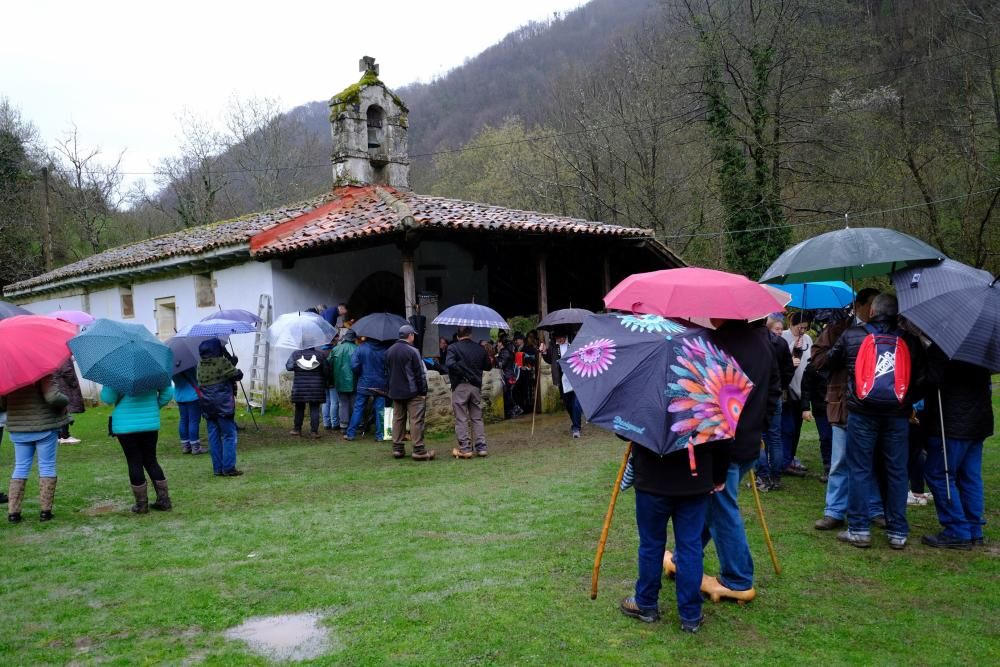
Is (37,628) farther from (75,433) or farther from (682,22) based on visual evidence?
(682,22)

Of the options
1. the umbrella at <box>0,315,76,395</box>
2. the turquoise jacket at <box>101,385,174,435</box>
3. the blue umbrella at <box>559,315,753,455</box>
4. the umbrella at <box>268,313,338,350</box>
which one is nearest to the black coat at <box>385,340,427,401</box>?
the umbrella at <box>268,313,338,350</box>

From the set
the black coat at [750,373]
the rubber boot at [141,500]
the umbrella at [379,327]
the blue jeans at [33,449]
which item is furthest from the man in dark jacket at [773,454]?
the blue jeans at [33,449]

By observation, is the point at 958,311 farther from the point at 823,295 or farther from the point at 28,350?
the point at 28,350

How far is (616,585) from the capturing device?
436 cm

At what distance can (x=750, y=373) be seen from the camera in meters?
4.00

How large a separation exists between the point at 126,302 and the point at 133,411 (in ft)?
43.6

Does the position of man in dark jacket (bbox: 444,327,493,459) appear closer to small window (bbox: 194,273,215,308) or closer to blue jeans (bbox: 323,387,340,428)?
blue jeans (bbox: 323,387,340,428)

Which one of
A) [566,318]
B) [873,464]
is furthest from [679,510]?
[566,318]

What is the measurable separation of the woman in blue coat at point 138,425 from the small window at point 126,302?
12.8 metres

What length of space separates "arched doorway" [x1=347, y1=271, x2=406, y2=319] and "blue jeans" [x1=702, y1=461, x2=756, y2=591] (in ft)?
36.3

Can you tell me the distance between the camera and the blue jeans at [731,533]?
12.9 ft

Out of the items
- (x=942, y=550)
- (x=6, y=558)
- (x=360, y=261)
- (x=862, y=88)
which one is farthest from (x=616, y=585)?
(x=862, y=88)

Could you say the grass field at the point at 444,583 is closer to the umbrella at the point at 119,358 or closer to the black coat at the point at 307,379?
the umbrella at the point at 119,358

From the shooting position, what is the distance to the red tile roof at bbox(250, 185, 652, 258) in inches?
464
